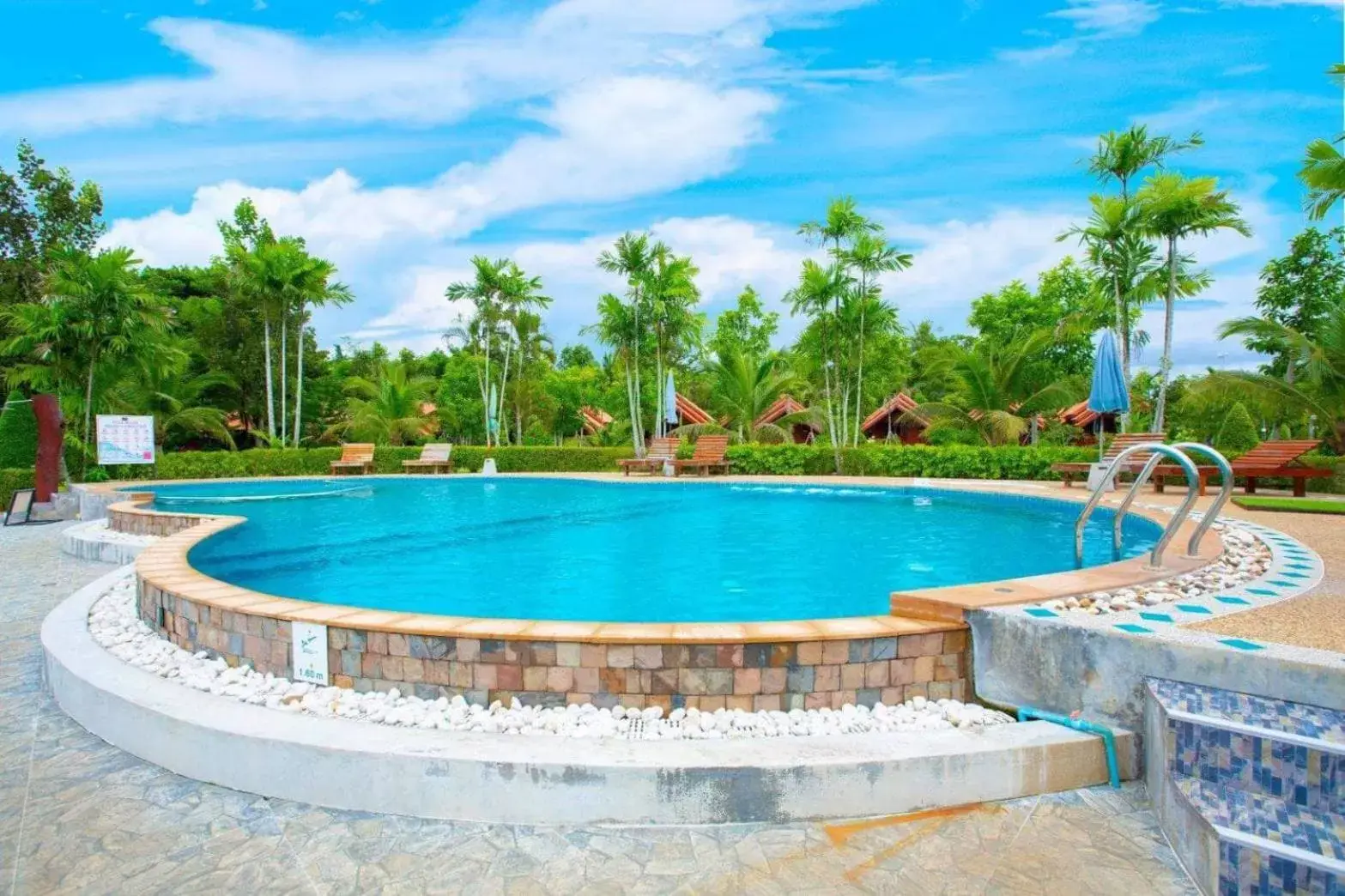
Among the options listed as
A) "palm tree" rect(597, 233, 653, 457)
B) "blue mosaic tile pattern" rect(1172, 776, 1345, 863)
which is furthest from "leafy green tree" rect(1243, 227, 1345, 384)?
"blue mosaic tile pattern" rect(1172, 776, 1345, 863)

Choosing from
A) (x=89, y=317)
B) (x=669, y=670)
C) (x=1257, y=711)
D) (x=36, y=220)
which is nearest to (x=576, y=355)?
(x=36, y=220)

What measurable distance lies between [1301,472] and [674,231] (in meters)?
16.5

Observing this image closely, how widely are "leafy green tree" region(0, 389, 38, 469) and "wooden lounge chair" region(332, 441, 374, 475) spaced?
6093mm

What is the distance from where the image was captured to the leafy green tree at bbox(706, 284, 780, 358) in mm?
36312

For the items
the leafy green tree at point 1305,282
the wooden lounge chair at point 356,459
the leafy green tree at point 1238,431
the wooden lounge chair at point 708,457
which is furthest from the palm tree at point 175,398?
the leafy green tree at point 1305,282

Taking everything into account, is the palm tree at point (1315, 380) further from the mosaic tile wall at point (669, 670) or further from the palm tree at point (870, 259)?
the mosaic tile wall at point (669, 670)

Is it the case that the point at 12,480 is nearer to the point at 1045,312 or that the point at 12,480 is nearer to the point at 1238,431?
the point at 1238,431

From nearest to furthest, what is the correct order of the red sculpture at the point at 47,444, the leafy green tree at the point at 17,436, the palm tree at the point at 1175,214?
the red sculpture at the point at 47,444, the leafy green tree at the point at 17,436, the palm tree at the point at 1175,214

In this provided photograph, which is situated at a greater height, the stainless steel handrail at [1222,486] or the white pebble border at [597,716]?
the stainless steel handrail at [1222,486]

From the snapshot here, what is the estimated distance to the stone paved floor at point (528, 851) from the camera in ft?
7.63

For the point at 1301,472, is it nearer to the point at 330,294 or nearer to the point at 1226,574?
the point at 1226,574

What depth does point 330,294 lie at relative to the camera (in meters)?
22.6

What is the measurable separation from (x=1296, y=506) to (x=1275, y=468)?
7.43 ft

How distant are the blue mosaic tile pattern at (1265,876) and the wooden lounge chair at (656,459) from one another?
1533 cm
